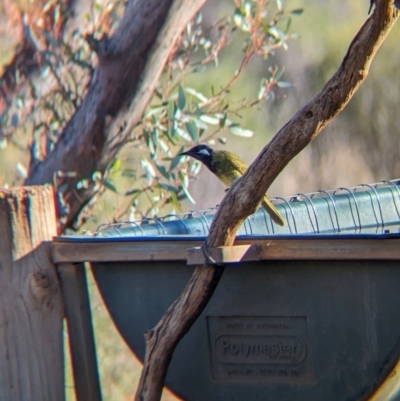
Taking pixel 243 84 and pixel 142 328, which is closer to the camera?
pixel 142 328

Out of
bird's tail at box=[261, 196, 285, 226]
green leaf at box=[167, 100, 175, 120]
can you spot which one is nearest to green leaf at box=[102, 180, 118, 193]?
green leaf at box=[167, 100, 175, 120]

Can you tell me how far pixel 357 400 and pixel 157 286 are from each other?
57 cm

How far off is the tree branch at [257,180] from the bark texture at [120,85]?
2.28 m

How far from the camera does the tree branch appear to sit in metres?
1.82

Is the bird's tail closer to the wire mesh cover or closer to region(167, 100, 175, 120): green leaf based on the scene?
the wire mesh cover

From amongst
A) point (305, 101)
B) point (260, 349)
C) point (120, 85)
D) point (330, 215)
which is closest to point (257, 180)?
point (260, 349)

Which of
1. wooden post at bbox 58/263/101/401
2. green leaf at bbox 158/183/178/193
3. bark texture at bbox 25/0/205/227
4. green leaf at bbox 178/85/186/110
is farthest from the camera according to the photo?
green leaf at bbox 158/183/178/193

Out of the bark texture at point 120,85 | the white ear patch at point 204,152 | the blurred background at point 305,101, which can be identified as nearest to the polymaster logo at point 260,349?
the bark texture at point 120,85

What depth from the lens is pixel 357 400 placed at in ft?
6.55

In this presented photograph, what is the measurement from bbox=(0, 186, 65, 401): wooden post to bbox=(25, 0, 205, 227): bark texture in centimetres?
211

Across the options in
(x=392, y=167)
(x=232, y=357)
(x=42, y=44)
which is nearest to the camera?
(x=232, y=357)

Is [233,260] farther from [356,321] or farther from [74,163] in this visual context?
[74,163]

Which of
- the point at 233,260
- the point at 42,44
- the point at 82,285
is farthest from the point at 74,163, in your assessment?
the point at 233,260

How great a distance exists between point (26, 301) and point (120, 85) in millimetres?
2244
